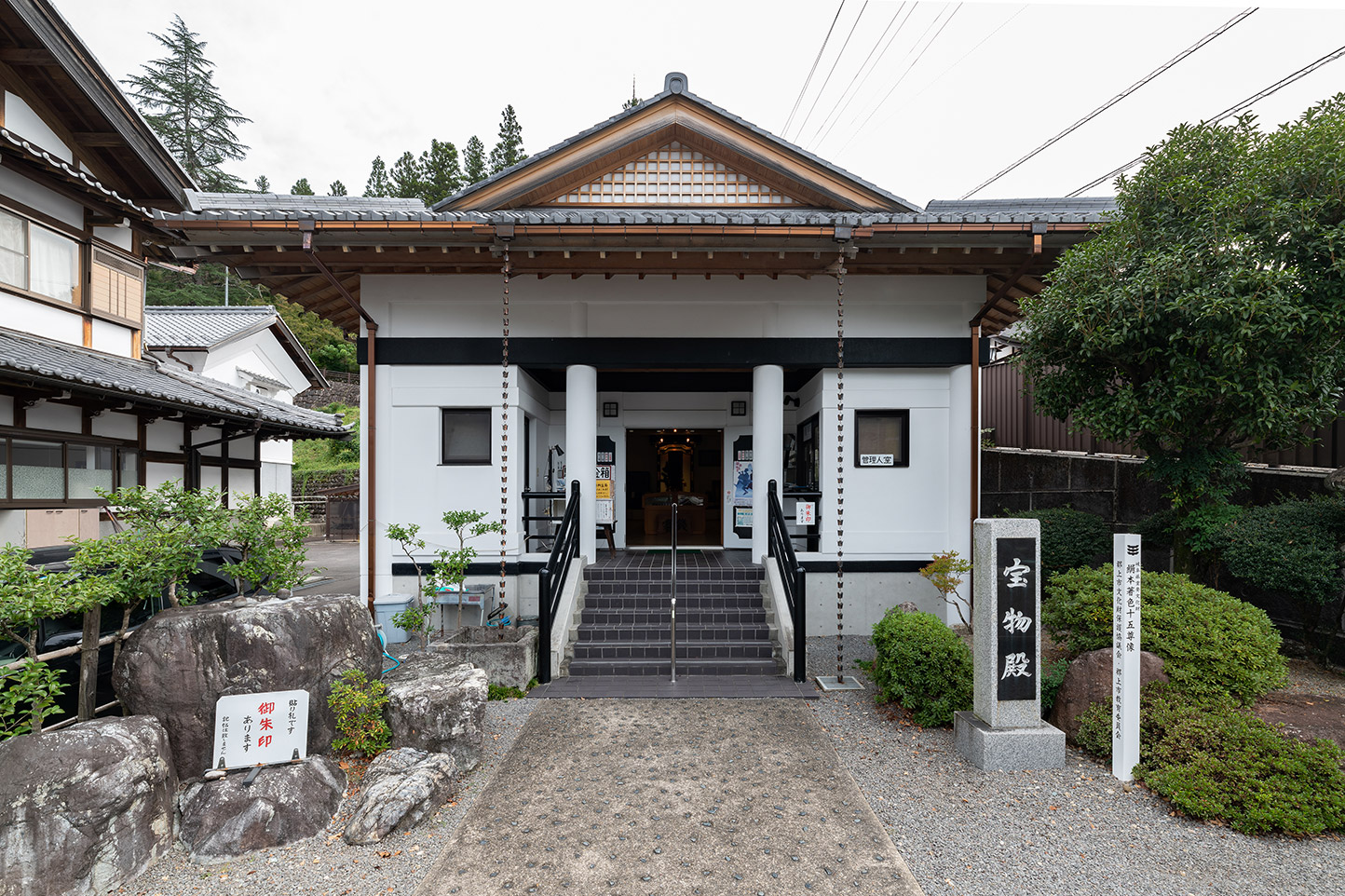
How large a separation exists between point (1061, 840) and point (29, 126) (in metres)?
14.7

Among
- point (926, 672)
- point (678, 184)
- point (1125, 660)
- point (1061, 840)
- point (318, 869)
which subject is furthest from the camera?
point (678, 184)

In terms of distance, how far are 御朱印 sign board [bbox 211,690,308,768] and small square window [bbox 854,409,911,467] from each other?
282 inches

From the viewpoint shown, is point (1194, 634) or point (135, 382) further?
point (135, 382)

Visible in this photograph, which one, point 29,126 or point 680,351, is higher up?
point 29,126

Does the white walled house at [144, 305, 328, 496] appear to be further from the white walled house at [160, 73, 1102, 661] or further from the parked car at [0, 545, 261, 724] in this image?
the parked car at [0, 545, 261, 724]

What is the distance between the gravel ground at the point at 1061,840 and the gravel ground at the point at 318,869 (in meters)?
3.12

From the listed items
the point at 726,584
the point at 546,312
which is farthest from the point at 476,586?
the point at 546,312

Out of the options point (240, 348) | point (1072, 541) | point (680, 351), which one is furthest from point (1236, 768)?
point (240, 348)

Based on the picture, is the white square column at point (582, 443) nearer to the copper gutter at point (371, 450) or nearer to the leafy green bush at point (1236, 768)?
the copper gutter at point (371, 450)

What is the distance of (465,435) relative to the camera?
8.47m

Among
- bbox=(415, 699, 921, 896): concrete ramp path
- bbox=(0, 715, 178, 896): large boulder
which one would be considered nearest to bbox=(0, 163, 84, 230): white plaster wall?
bbox=(0, 715, 178, 896): large boulder

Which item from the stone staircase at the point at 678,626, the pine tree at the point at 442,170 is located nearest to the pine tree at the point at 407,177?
the pine tree at the point at 442,170

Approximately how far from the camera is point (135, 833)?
3553 millimetres

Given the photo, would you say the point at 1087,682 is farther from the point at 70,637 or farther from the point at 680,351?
the point at 70,637
